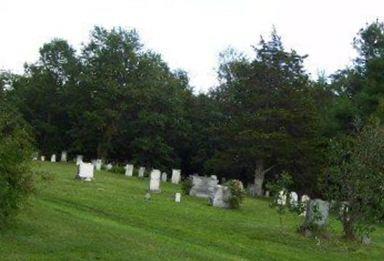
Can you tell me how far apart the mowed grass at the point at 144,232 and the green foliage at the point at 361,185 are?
69 cm

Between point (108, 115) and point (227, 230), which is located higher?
point (108, 115)

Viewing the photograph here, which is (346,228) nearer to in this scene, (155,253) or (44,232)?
(155,253)

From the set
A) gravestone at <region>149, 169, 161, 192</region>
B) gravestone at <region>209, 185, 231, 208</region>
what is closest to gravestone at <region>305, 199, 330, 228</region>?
gravestone at <region>209, 185, 231, 208</region>

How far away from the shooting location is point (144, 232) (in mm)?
15070

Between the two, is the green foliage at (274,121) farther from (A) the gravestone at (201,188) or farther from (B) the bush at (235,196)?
(B) the bush at (235,196)

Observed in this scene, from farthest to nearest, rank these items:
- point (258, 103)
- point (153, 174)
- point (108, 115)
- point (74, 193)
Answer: point (108, 115)
point (258, 103)
point (153, 174)
point (74, 193)

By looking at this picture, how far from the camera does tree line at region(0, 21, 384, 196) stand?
40.0m

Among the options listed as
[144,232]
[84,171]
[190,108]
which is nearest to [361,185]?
[144,232]

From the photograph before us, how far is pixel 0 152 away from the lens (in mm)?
12227

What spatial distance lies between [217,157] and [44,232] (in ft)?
101

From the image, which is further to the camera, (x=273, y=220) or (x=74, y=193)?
(x=273, y=220)

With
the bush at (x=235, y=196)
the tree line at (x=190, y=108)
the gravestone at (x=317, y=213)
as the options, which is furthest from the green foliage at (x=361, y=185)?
the tree line at (x=190, y=108)

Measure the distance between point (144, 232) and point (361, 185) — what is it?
24.2 feet

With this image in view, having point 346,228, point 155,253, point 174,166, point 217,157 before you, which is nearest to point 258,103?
point 217,157
